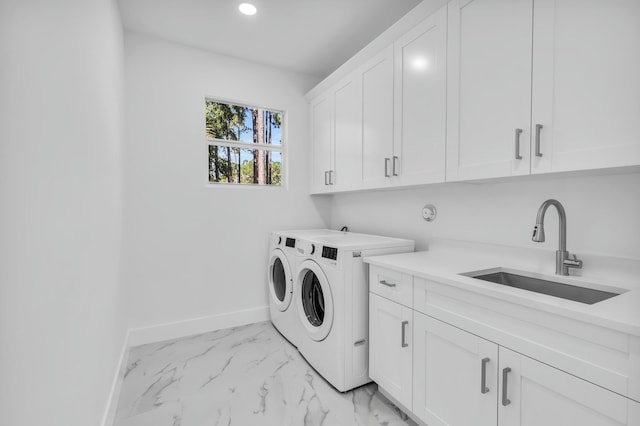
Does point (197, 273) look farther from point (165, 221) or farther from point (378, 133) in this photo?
point (378, 133)

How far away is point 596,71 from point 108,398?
9.10 ft

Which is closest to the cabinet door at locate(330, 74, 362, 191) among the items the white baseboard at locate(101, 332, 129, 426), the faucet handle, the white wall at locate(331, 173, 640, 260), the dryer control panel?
the white wall at locate(331, 173, 640, 260)

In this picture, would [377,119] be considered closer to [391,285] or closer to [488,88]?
[488,88]

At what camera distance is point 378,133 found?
2.26 meters

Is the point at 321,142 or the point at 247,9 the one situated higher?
the point at 247,9

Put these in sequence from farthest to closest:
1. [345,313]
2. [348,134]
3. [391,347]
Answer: [348,134] < [345,313] < [391,347]

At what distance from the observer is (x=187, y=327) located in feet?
9.12

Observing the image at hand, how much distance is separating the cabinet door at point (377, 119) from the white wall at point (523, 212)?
0.34 meters

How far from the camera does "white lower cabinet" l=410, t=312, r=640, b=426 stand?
919 mm

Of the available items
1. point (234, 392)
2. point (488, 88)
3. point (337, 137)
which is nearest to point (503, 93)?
point (488, 88)

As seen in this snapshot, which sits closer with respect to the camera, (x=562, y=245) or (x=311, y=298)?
(x=562, y=245)

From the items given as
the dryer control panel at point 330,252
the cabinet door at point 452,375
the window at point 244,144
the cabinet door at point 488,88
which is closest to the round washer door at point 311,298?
the dryer control panel at point 330,252

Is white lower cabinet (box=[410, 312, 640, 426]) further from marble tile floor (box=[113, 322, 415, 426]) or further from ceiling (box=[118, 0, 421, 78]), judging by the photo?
ceiling (box=[118, 0, 421, 78])

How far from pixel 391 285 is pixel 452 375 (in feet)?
1.66
